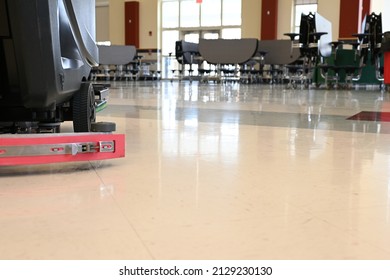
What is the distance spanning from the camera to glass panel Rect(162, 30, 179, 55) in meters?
18.5

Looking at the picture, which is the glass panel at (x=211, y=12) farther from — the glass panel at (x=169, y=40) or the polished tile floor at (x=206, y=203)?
the polished tile floor at (x=206, y=203)

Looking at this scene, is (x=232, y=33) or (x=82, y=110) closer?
(x=82, y=110)

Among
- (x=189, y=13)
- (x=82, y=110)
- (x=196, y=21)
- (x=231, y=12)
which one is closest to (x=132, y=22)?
(x=189, y=13)

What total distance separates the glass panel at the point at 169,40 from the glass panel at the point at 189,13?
56 cm

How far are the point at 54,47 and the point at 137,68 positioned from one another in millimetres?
14520

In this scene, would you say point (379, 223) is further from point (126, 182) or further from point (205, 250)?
point (126, 182)

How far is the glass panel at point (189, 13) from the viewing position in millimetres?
17875

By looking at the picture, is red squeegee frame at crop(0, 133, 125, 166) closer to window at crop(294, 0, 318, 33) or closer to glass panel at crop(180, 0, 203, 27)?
window at crop(294, 0, 318, 33)

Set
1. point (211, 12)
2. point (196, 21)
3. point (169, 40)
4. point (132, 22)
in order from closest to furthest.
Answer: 1. point (211, 12)
2. point (196, 21)
3. point (132, 22)
4. point (169, 40)

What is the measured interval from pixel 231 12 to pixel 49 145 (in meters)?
16.5

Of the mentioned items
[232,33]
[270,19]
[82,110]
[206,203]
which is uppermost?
[270,19]

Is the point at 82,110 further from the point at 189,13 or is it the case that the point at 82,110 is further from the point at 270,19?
the point at 189,13

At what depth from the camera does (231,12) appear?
56.2 feet
